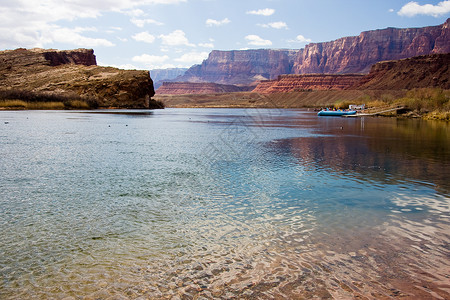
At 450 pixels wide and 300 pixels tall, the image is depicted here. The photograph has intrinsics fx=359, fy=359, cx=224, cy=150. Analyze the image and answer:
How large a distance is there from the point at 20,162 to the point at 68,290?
13.0 metres

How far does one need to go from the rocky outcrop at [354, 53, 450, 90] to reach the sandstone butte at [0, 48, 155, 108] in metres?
99.6

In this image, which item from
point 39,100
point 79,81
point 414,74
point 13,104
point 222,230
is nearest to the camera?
point 222,230

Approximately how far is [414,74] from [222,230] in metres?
160

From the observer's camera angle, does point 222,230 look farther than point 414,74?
No

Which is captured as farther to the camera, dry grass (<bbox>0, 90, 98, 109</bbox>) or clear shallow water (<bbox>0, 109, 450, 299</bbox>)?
dry grass (<bbox>0, 90, 98, 109</bbox>)

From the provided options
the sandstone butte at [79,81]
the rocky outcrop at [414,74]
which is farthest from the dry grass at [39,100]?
the rocky outcrop at [414,74]

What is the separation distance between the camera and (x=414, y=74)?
144 metres

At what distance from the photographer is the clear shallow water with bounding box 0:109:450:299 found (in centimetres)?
564

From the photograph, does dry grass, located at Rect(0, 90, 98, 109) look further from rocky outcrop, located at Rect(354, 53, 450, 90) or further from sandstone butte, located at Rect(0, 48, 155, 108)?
rocky outcrop, located at Rect(354, 53, 450, 90)

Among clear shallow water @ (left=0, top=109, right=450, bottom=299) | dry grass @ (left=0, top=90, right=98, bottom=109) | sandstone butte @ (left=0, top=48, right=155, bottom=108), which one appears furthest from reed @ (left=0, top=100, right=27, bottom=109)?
clear shallow water @ (left=0, top=109, right=450, bottom=299)

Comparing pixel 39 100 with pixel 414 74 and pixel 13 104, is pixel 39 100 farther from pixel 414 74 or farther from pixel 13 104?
pixel 414 74

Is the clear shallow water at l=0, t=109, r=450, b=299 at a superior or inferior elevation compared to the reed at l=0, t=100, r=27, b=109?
inferior

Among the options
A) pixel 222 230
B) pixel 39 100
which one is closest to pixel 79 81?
pixel 39 100

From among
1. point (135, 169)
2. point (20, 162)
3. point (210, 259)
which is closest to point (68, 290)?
point (210, 259)
